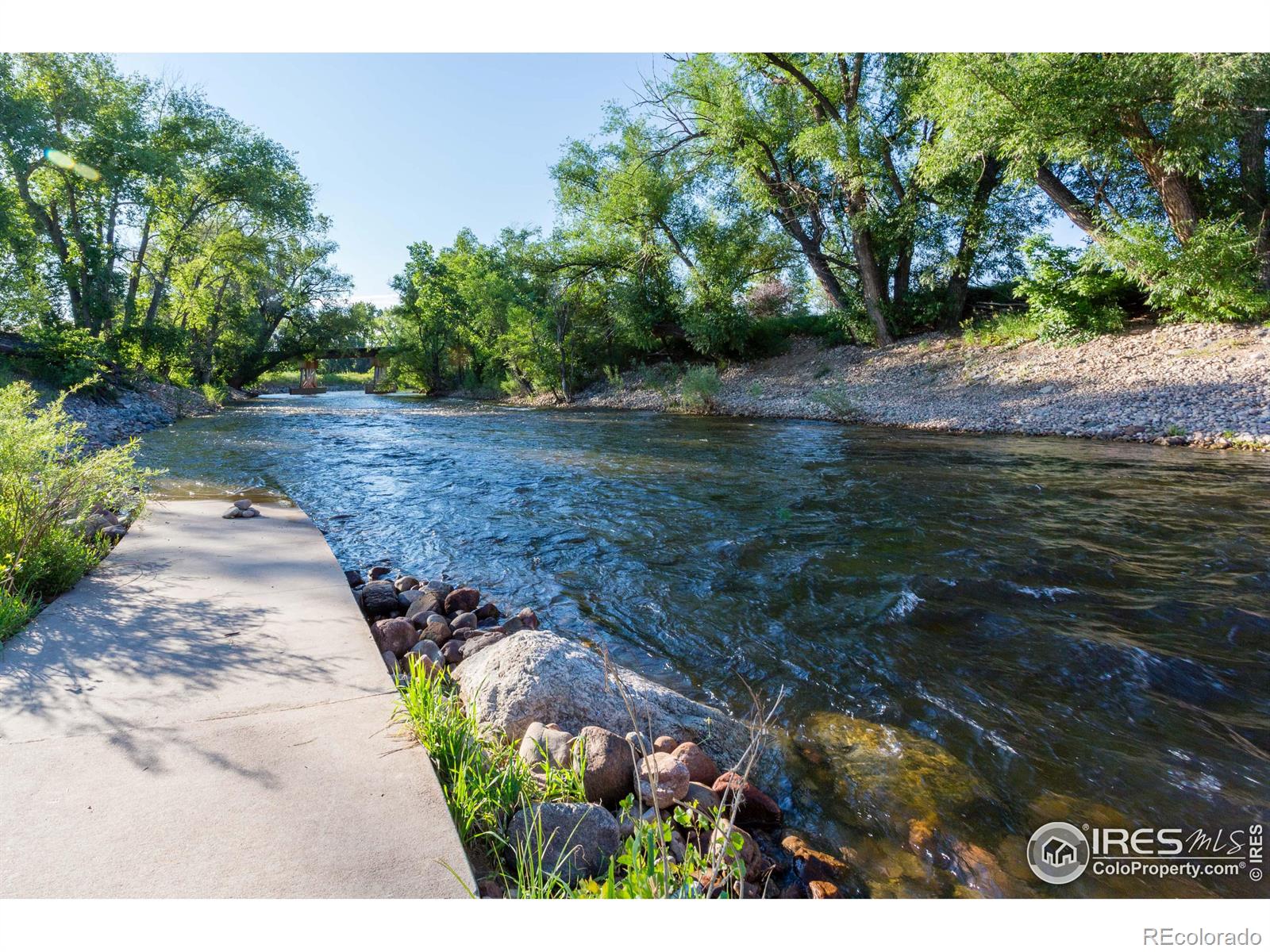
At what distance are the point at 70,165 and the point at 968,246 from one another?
2902cm

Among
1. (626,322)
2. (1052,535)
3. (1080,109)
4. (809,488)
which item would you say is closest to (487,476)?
(809,488)

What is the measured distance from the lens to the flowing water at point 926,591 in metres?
2.47

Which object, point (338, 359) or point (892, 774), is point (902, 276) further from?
point (338, 359)

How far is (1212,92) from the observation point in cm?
1062

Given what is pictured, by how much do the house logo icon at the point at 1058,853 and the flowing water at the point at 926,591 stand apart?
4 centimetres

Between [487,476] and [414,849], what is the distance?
7678 mm

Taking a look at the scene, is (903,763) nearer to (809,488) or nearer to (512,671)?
(512,671)

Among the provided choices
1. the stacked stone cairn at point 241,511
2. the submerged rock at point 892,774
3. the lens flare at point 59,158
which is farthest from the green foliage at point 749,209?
the stacked stone cairn at point 241,511

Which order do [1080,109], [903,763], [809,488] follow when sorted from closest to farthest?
1. [903,763]
2. [809,488]
3. [1080,109]

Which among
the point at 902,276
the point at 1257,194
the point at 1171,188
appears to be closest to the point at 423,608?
the point at 1171,188

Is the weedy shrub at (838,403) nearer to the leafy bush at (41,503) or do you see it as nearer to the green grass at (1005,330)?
the green grass at (1005,330)

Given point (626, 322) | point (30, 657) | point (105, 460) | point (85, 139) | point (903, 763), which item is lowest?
point (903, 763)

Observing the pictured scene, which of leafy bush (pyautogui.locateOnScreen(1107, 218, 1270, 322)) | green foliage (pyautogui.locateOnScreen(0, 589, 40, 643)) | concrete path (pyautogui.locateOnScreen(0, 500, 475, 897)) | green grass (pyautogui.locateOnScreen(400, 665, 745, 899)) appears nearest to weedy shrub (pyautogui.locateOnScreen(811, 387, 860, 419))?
leafy bush (pyautogui.locateOnScreen(1107, 218, 1270, 322))

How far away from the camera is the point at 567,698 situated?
8.46ft
